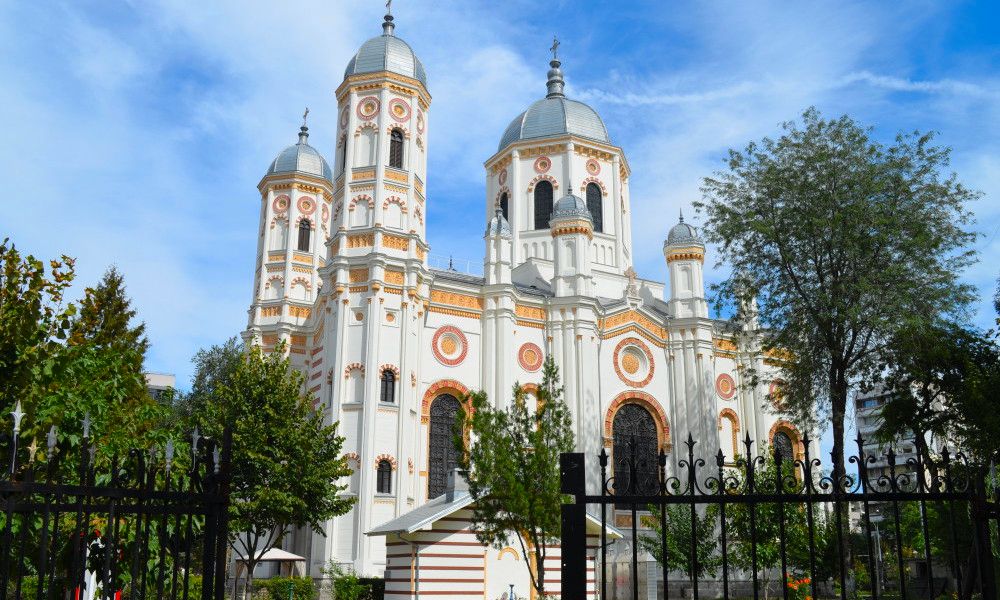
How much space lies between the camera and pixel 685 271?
127ft

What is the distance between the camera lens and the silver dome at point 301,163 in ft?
137

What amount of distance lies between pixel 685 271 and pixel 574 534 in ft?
111

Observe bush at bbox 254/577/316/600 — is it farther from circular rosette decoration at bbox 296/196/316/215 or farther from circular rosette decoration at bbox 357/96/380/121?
circular rosette decoration at bbox 296/196/316/215

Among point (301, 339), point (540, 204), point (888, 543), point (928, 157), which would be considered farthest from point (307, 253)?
point (888, 543)

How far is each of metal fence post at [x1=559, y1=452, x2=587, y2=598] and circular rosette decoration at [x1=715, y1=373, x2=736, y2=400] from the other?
34.2 metres

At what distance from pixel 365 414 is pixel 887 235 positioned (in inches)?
677

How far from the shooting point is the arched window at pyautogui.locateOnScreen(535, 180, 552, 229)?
40.8m

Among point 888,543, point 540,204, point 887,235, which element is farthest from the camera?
point 888,543

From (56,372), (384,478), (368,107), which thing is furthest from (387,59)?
(56,372)

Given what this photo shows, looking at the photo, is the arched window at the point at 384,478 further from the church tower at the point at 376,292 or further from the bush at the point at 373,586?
the bush at the point at 373,586

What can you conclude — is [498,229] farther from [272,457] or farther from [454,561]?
[454,561]

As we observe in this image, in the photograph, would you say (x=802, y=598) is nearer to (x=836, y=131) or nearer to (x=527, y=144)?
(x=836, y=131)

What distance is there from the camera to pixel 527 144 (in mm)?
41594

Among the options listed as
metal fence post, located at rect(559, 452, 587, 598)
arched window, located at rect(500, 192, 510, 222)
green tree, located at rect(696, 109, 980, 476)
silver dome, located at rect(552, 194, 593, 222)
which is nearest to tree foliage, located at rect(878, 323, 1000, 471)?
green tree, located at rect(696, 109, 980, 476)
